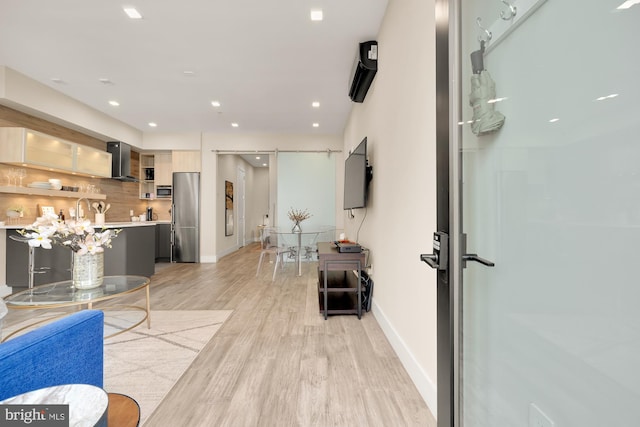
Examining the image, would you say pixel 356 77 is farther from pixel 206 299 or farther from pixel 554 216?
pixel 206 299

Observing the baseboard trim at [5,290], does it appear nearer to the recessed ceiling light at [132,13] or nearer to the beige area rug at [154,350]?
the beige area rug at [154,350]

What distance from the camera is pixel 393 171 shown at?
229 cm

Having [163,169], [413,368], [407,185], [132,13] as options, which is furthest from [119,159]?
[413,368]

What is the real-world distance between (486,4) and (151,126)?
21.6ft

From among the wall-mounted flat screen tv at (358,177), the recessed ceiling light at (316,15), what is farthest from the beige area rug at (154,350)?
the recessed ceiling light at (316,15)

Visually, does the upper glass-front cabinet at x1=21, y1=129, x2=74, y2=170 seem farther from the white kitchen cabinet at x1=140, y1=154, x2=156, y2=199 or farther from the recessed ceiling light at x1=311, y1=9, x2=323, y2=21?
the recessed ceiling light at x1=311, y1=9, x2=323, y2=21

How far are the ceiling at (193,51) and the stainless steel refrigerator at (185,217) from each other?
170cm

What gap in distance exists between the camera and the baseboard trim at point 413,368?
1.49 m

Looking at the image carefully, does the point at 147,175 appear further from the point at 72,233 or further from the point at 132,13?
the point at 72,233

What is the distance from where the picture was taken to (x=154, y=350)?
2.21 metres

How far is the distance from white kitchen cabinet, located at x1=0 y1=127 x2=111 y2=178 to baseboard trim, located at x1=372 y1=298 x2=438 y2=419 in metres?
5.27

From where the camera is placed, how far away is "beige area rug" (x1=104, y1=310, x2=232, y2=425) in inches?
67.7

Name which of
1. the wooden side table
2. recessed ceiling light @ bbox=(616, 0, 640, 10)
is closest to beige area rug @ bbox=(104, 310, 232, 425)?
the wooden side table

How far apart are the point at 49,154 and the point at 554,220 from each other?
610 cm
